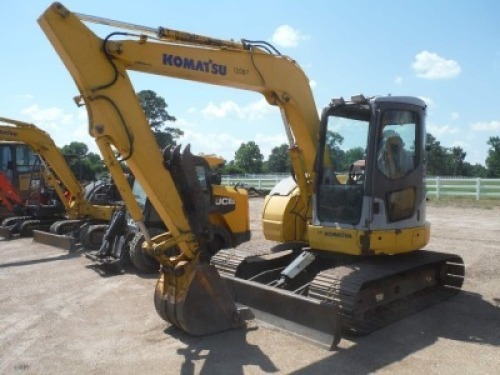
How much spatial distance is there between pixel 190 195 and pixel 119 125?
39.7 inches

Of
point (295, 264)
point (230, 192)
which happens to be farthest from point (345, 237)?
point (230, 192)

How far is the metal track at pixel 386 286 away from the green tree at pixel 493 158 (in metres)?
75.4

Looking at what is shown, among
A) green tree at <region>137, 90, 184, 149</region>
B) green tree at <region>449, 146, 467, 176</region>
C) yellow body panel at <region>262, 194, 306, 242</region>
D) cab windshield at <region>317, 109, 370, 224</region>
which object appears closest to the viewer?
cab windshield at <region>317, 109, 370, 224</region>

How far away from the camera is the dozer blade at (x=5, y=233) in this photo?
14058mm

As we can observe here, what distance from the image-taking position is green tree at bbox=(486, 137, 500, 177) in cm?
7665

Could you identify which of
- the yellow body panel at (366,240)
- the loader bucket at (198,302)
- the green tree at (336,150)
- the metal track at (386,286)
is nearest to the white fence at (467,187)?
the metal track at (386,286)

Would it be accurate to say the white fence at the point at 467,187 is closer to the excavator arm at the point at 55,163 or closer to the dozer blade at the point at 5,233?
the excavator arm at the point at 55,163

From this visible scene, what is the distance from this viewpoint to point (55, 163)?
13703mm

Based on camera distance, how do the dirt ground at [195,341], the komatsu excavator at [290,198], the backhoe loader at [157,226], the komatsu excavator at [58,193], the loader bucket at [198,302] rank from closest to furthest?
the dirt ground at [195,341]
the komatsu excavator at [290,198]
the loader bucket at [198,302]
the backhoe loader at [157,226]
the komatsu excavator at [58,193]

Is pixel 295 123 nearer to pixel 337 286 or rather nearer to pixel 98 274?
pixel 337 286

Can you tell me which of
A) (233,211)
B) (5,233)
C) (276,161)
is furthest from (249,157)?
(233,211)

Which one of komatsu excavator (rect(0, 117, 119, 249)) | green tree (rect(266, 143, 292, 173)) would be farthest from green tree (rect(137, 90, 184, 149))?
komatsu excavator (rect(0, 117, 119, 249))

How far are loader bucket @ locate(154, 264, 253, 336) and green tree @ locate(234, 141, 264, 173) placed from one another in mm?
71427

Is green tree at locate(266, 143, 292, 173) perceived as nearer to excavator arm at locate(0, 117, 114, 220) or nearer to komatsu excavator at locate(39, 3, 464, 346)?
excavator arm at locate(0, 117, 114, 220)
